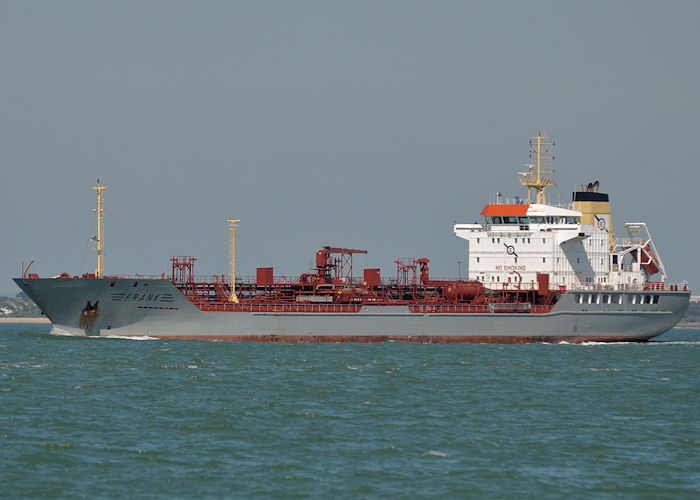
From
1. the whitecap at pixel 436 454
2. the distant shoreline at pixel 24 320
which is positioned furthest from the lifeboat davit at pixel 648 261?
the distant shoreline at pixel 24 320

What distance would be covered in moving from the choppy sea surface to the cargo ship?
739cm

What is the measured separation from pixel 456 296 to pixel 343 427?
27936 millimetres

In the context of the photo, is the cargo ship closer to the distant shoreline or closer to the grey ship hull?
the grey ship hull

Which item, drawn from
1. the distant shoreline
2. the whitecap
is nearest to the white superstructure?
the whitecap

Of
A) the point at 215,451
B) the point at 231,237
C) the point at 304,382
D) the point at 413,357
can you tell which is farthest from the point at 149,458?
the point at 231,237

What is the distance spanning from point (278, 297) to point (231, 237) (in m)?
4.53

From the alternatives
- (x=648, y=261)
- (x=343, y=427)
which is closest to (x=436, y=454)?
(x=343, y=427)

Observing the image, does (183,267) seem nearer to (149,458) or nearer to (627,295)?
(627,295)

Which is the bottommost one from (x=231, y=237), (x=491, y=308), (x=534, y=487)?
(x=534, y=487)

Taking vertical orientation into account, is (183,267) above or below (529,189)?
below

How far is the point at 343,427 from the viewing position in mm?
26516

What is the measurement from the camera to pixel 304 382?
34875 mm

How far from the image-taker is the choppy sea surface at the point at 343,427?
20.9 m

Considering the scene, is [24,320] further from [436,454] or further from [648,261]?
[436,454]
